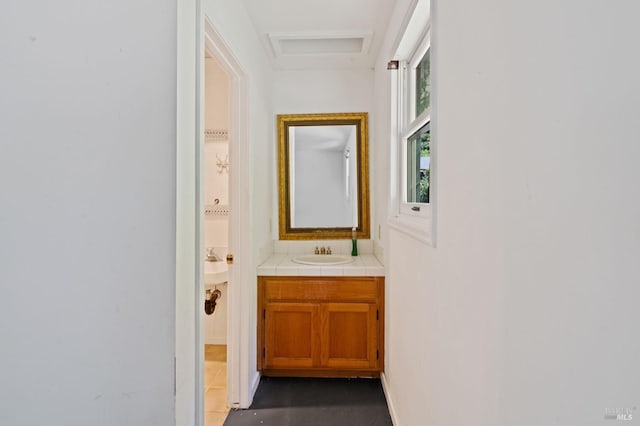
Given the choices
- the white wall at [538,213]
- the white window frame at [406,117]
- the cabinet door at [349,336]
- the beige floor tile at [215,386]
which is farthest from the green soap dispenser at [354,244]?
the white wall at [538,213]

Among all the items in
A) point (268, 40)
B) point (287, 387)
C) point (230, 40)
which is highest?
point (268, 40)

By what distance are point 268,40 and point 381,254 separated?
1.77 meters

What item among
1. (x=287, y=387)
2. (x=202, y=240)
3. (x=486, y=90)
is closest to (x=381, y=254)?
(x=287, y=387)

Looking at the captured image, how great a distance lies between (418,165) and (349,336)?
1.32 meters

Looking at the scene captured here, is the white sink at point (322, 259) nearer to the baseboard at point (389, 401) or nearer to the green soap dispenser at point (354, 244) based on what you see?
the green soap dispenser at point (354, 244)

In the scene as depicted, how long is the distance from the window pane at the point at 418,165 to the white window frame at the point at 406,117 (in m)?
0.03

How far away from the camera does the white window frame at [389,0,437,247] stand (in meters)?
1.41

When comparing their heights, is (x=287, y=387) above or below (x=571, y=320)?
below

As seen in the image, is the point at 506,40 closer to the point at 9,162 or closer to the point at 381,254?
the point at 9,162

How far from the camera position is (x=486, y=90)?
71 centimetres

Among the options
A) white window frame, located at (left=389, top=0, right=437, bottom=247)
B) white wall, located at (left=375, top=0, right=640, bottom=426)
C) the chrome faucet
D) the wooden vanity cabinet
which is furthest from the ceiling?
the wooden vanity cabinet

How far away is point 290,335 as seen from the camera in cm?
218

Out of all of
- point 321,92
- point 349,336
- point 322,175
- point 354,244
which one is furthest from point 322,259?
point 321,92

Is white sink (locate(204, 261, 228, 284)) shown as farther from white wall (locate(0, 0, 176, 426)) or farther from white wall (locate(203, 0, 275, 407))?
white wall (locate(0, 0, 176, 426))
